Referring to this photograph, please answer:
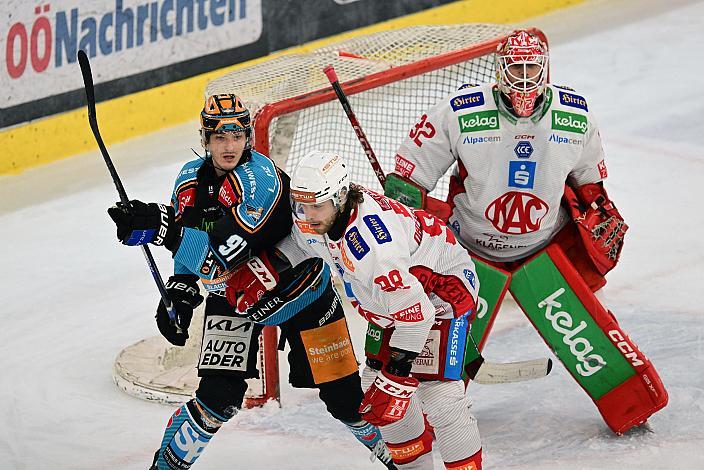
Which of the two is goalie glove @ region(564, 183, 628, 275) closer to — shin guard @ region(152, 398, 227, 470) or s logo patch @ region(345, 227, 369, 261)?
s logo patch @ region(345, 227, 369, 261)

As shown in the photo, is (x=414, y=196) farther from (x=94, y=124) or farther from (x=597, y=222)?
(x=94, y=124)

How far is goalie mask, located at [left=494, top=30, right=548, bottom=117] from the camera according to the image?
363 centimetres

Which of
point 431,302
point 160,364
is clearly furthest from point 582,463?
point 160,364

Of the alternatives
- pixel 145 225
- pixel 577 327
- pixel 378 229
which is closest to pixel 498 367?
pixel 577 327

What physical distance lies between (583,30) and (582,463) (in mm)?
5125

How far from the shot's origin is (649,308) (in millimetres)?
4887

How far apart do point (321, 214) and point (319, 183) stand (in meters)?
0.08


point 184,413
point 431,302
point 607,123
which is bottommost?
point 607,123

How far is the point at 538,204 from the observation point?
12.5ft

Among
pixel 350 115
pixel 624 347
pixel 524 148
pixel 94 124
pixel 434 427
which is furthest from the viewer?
pixel 350 115

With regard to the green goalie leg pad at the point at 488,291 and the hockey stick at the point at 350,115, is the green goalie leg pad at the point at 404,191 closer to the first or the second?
the green goalie leg pad at the point at 488,291

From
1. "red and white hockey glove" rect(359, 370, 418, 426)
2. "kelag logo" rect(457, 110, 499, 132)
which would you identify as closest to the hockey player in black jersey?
"red and white hockey glove" rect(359, 370, 418, 426)

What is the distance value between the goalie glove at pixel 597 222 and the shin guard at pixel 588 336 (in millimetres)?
94

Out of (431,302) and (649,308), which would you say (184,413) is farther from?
(649,308)
